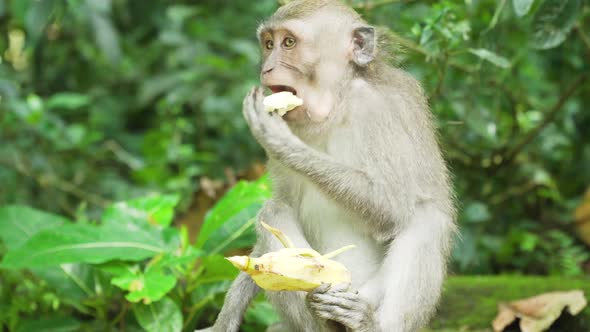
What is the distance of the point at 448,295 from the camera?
21.0 ft

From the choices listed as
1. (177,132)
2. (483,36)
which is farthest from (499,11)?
(177,132)

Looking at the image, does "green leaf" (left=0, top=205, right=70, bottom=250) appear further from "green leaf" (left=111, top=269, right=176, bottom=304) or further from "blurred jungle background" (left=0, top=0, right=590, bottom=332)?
"green leaf" (left=111, top=269, right=176, bottom=304)

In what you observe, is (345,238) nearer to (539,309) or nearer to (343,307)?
(343,307)

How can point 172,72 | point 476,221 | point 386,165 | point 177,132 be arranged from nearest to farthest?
point 386,165 → point 476,221 → point 177,132 → point 172,72

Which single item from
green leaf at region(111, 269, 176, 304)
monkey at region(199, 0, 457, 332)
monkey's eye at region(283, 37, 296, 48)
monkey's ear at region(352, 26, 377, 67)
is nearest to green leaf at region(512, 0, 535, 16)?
monkey at region(199, 0, 457, 332)

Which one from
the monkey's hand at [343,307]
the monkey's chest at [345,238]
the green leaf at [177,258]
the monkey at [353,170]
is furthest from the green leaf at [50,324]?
the monkey's hand at [343,307]

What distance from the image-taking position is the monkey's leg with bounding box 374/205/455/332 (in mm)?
4316

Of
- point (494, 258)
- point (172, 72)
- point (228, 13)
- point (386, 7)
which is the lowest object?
point (494, 258)

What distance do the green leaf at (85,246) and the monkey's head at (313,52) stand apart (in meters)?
1.62

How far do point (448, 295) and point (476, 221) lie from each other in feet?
5.46

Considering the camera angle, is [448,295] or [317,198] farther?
[448,295]

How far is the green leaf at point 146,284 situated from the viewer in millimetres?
5035

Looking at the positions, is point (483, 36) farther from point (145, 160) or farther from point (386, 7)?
point (145, 160)

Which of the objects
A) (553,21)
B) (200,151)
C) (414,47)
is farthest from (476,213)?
(200,151)
